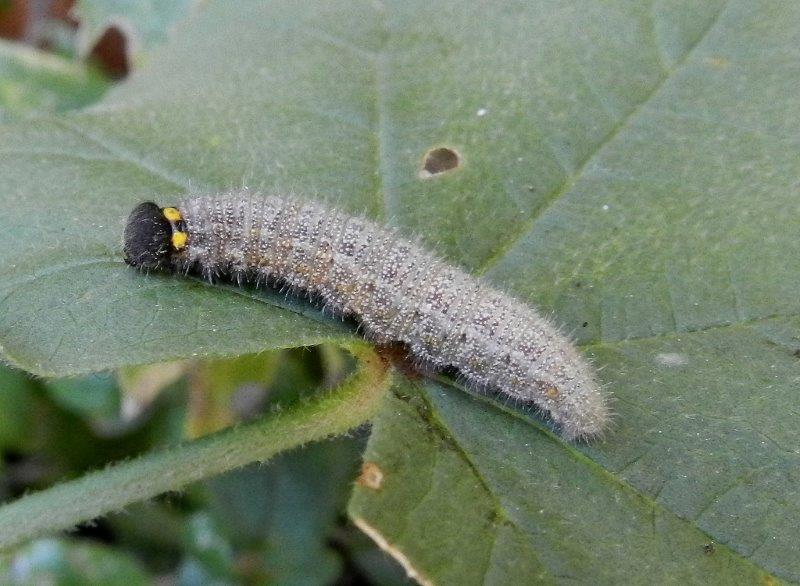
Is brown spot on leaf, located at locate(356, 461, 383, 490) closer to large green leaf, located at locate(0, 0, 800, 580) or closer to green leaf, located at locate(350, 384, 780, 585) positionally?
green leaf, located at locate(350, 384, 780, 585)

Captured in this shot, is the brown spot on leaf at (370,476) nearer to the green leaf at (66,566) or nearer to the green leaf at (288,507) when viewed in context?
the green leaf at (288,507)

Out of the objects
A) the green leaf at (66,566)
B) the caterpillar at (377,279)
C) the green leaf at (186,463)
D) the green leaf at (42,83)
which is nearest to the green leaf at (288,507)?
the green leaf at (66,566)

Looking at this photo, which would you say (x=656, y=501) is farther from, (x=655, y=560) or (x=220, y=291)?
(x=220, y=291)

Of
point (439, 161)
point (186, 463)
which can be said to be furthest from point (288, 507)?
point (439, 161)

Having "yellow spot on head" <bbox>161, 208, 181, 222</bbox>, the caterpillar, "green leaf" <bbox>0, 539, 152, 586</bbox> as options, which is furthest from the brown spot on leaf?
"green leaf" <bbox>0, 539, 152, 586</bbox>

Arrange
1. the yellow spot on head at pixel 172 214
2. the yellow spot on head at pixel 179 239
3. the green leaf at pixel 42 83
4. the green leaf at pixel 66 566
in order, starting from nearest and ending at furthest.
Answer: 1. the yellow spot on head at pixel 179 239
2. the yellow spot on head at pixel 172 214
3. the green leaf at pixel 66 566
4. the green leaf at pixel 42 83

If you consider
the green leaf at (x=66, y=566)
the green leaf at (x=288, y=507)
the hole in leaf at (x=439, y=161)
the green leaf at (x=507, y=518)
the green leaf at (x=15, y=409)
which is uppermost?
the hole in leaf at (x=439, y=161)

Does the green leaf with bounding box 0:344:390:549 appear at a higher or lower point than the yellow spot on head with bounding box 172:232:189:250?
lower

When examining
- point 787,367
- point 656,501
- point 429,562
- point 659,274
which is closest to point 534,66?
point 659,274
